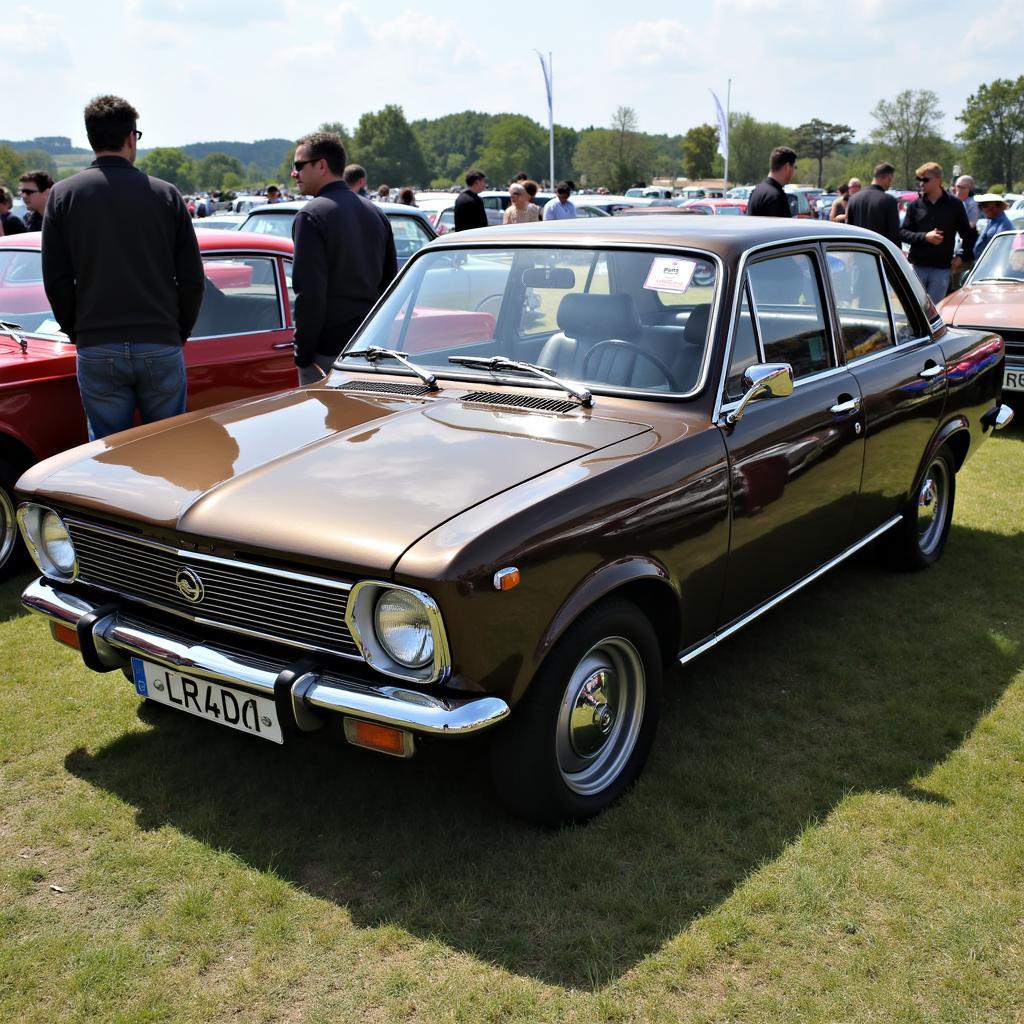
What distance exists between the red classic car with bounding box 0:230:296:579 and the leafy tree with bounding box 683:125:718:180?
126682 mm

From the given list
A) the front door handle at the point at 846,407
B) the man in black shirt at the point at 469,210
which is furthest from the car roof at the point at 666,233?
the man in black shirt at the point at 469,210

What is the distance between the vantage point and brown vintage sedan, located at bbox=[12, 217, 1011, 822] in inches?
111

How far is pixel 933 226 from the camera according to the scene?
10094mm

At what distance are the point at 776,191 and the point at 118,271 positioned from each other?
6.02 meters

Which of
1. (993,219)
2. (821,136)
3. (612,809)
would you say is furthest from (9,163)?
(612,809)

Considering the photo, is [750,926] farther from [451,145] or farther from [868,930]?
[451,145]

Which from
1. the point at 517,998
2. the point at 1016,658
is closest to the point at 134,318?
the point at 517,998

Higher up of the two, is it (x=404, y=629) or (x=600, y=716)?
(x=404, y=629)

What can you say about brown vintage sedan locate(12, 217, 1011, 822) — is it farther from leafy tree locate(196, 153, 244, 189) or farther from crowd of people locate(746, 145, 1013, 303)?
leafy tree locate(196, 153, 244, 189)

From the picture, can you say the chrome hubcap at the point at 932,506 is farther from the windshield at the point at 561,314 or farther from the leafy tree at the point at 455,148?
the leafy tree at the point at 455,148

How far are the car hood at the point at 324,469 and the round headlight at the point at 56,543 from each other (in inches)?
4.1

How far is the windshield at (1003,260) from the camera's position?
9.52 metres

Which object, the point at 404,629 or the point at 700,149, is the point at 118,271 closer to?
the point at 404,629

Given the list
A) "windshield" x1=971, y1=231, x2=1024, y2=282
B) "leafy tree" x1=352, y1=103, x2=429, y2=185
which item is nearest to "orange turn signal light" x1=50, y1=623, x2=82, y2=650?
"windshield" x1=971, y1=231, x2=1024, y2=282
